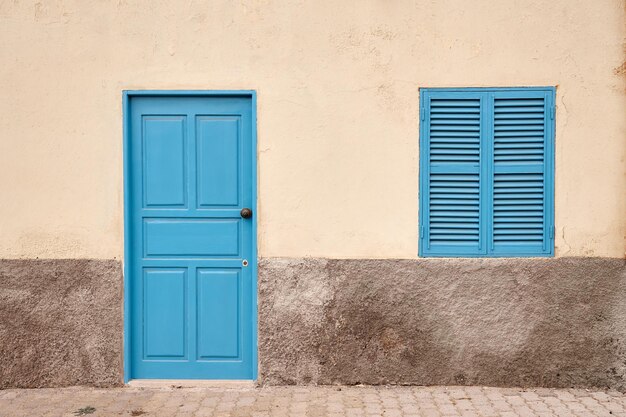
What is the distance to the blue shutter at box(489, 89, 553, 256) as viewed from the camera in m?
5.20

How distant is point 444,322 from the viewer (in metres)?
5.23

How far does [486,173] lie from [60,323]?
345cm

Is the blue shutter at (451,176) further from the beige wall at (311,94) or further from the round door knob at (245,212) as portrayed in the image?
the round door knob at (245,212)

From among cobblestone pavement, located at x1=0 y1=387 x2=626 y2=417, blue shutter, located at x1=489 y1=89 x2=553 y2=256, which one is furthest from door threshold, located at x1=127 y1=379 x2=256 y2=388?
blue shutter, located at x1=489 y1=89 x2=553 y2=256

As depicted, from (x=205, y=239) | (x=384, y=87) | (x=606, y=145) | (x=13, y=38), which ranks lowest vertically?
(x=205, y=239)

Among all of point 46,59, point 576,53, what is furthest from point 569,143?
point 46,59

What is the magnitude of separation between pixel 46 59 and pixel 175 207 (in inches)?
58.2

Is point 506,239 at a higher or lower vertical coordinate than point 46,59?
lower

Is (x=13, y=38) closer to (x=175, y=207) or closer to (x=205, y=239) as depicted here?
(x=175, y=207)

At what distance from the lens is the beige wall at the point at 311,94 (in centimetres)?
517

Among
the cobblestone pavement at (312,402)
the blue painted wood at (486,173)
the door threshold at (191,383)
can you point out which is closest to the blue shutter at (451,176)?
the blue painted wood at (486,173)

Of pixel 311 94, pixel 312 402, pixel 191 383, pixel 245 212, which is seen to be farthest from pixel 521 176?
pixel 191 383

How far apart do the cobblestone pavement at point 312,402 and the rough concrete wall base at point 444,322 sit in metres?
0.13

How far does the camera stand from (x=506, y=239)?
526cm
